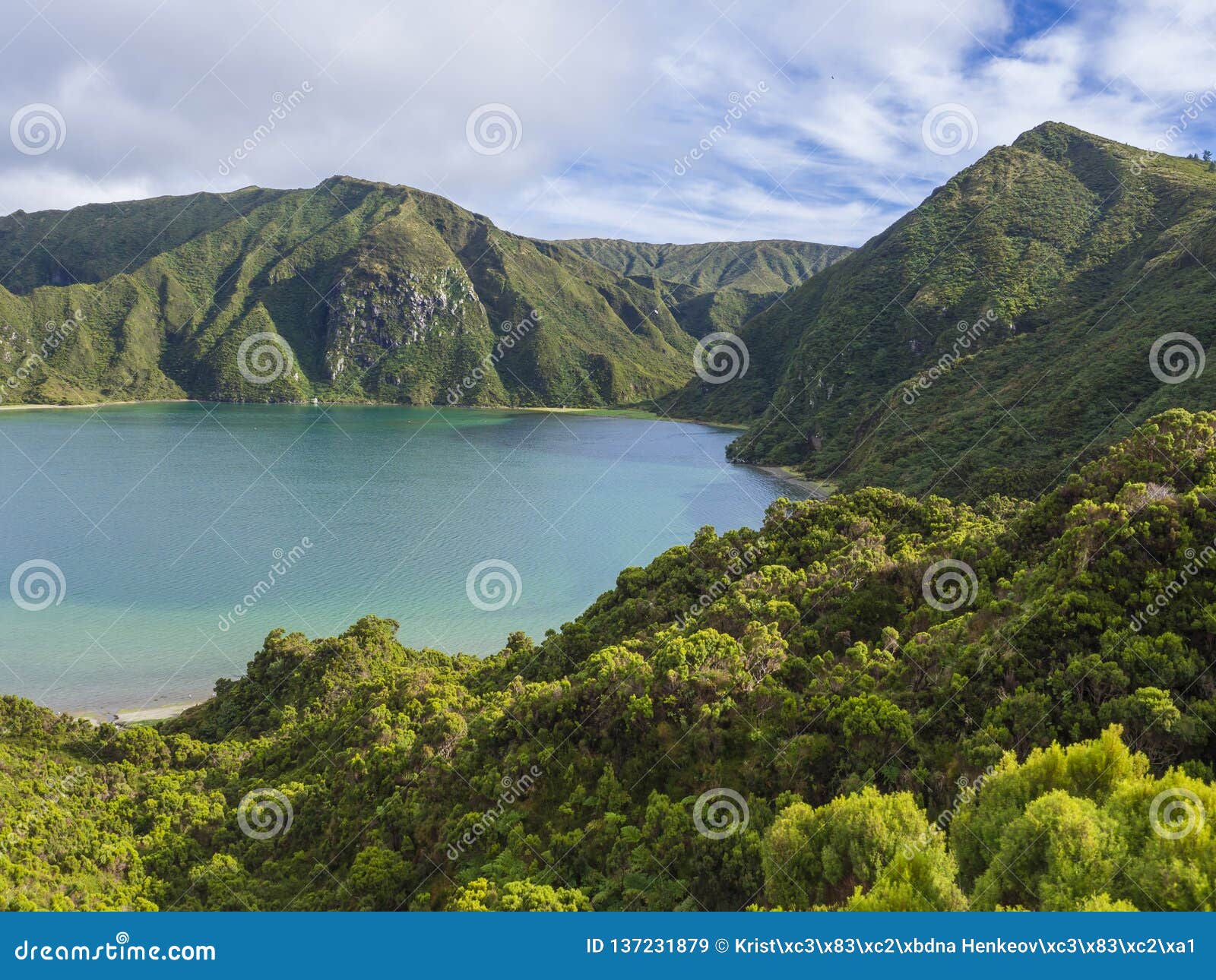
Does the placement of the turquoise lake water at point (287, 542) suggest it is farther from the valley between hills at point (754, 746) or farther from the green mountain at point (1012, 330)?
the green mountain at point (1012, 330)

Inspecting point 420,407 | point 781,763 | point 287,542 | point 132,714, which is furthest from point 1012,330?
point 420,407

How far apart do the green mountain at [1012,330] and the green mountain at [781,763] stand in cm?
3578

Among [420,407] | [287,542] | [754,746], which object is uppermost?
[420,407]

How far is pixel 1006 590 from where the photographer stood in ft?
46.6

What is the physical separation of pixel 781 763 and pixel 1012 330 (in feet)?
294

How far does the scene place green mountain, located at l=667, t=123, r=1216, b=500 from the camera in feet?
165

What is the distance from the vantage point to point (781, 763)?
10.9 meters

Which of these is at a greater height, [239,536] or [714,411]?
[714,411]

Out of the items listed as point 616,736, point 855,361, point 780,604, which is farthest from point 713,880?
point 855,361

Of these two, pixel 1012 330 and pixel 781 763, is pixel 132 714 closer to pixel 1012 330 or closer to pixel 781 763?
pixel 781 763

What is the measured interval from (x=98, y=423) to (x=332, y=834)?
132 metres

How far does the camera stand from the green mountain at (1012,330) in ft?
165

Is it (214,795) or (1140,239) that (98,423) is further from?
(1140,239)

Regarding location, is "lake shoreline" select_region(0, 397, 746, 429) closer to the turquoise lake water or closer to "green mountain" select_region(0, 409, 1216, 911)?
the turquoise lake water
